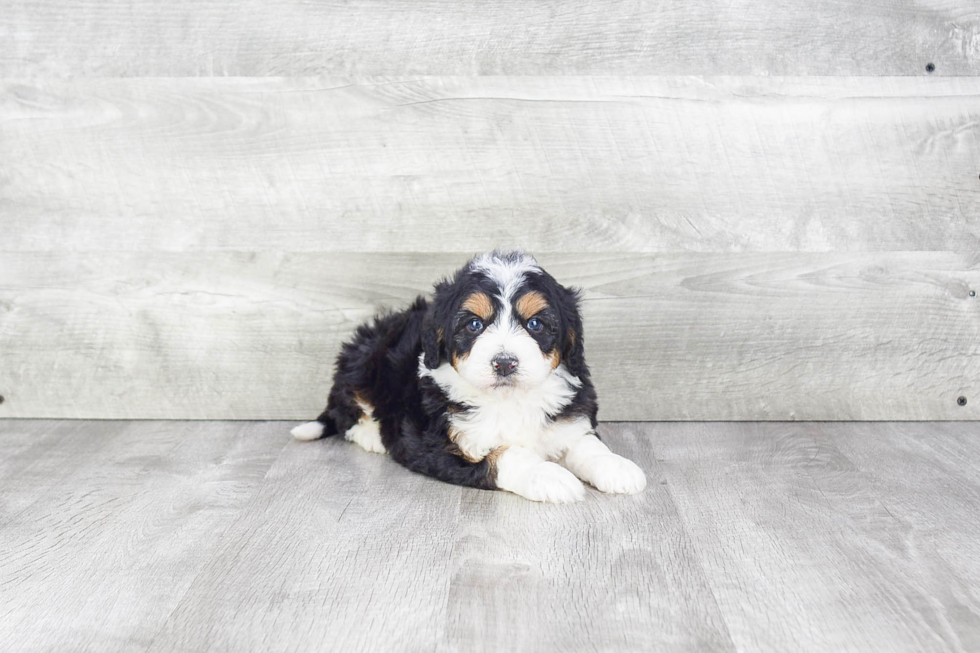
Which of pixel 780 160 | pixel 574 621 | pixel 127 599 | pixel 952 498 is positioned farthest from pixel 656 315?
pixel 127 599

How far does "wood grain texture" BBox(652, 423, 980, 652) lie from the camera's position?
145cm

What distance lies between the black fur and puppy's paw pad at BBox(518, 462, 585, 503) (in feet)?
0.37

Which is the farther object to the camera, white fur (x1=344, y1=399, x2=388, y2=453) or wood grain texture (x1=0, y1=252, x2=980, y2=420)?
wood grain texture (x1=0, y1=252, x2=980, y2=420)

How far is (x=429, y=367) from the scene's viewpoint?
2236 mm

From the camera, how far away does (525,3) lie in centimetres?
271

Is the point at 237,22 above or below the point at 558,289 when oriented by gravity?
above

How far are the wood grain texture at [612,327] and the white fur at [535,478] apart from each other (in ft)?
2.54

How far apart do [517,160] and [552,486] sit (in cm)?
112

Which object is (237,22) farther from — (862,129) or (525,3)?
(862,129)

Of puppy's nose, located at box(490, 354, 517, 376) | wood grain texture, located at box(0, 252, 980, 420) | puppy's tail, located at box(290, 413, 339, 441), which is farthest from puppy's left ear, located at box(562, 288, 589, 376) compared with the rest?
puppy's tail, located at box(290, 413, 339, 441)

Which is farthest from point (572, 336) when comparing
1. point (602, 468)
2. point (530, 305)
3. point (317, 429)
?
point (317, 429)

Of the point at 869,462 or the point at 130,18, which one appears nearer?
the point at 869,462

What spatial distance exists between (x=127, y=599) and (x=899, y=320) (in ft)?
7.63

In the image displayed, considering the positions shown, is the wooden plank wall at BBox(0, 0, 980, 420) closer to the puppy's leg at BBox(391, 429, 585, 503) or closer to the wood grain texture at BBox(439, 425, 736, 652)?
the puppy's leg at BBox(391, 429, 585, 503)
